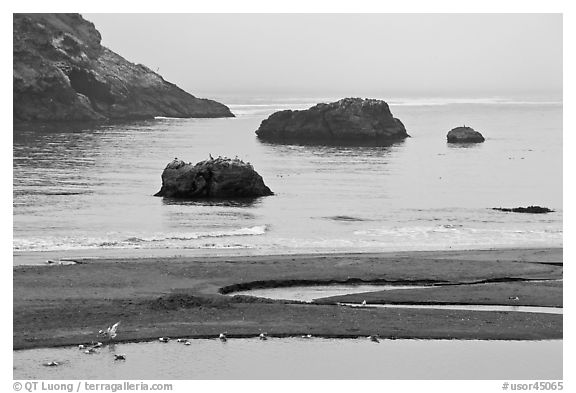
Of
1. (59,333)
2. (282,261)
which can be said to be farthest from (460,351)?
(282,261)

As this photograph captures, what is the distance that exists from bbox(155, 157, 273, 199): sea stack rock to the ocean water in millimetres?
2306

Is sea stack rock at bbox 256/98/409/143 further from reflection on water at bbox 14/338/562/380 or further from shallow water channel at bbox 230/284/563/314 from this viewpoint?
reflection on water at bbox 14/338/562/380

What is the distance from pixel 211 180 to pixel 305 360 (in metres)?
54.8

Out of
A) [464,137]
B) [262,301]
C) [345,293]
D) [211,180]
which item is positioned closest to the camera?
[262,301]

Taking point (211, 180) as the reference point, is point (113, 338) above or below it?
below

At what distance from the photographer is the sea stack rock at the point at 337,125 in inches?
6870

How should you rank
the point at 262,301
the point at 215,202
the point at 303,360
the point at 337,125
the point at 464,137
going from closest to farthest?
the point at 303,360, the point at 262,301, the point at 215,202, the point at 337,125, the point at 464,137

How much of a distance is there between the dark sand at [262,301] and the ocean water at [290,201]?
8.64 m

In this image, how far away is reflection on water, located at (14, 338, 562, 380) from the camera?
112ft

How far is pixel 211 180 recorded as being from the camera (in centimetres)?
8981

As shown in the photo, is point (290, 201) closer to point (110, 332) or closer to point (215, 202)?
point (215, 202)

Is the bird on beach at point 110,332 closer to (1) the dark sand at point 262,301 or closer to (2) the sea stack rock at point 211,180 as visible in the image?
(1) the dark sand at point 262,301

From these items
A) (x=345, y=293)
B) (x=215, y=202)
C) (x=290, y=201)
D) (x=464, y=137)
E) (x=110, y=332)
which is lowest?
(x=345, y=293)

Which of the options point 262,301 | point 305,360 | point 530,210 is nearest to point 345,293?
point 262,301
